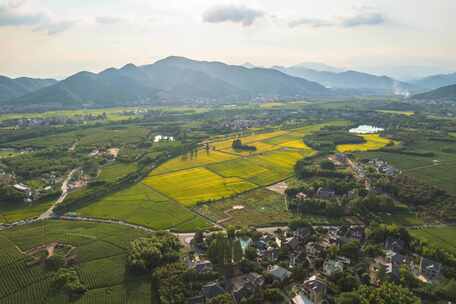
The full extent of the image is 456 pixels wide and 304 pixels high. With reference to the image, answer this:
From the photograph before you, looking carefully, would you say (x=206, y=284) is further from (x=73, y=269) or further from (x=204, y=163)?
(x=204, y=163)

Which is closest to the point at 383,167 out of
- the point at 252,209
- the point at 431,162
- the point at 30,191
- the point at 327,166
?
the point at 327,166

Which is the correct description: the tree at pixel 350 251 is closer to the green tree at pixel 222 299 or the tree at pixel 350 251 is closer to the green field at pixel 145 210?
the green tree at pixel 222 299

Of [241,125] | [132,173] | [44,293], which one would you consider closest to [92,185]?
[132,173]

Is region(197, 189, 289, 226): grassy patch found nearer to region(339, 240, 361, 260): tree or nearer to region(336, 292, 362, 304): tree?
region(339, 240, 361, 260): tree

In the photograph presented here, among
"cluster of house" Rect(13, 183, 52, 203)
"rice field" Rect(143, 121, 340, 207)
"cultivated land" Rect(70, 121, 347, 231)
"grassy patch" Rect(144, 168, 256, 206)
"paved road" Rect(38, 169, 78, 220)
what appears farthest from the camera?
"rice field" Rect(143, 121, 340, 207)

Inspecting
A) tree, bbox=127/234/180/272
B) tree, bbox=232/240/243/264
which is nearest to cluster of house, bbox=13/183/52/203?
tree, bbox=127/234/180/272

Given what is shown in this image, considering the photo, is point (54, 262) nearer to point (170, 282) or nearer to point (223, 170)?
point (170, 282)

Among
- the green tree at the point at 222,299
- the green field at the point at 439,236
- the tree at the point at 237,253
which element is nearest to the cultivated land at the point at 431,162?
the green field at the point at 439,236
